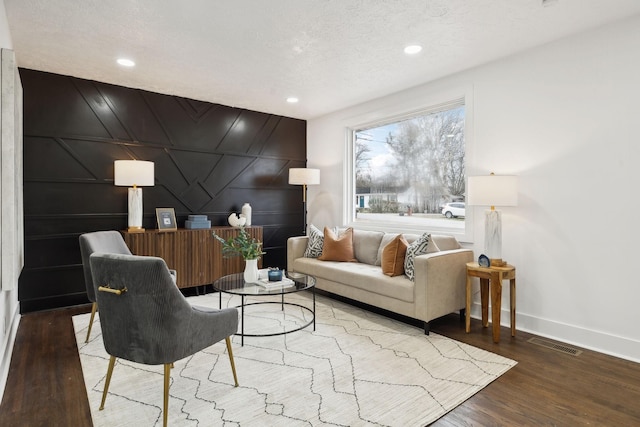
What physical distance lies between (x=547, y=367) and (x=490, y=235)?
1.10 meters

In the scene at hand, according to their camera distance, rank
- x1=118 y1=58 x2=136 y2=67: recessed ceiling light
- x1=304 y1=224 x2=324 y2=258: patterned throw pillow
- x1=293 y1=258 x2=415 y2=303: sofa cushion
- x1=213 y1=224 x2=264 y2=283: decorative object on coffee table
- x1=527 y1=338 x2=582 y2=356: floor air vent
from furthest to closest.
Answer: x1=304 y1=224 x2=324 y2=258: patterned throw pillow
x1=118 y1=58 x2=136 y2=67: recessed ceiling light
x1=293 y1=258 x2=415 y2=303: sofa cushion
x1=213 y1=224 x2=264 y2=283: decorative object on coffee table
x1=527 y1=338 x2=582 y2=356: floor air vent

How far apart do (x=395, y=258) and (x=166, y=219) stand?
2.73 metres

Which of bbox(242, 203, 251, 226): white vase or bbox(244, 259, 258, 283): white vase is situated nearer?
bbox(244, 259, 258, 283): white vase

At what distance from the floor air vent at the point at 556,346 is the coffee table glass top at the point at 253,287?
1.91 metres

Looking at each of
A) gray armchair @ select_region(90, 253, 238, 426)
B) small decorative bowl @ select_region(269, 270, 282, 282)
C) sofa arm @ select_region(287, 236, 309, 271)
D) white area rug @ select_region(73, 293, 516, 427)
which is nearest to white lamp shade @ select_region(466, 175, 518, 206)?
white area rug @ select_region(73, 293, 516, 427)

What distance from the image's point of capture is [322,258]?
446 cm

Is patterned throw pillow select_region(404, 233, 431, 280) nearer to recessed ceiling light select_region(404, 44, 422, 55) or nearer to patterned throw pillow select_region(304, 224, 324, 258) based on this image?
patterned throw pillow select_region(304, 224, 324, 258)

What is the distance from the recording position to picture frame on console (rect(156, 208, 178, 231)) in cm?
438

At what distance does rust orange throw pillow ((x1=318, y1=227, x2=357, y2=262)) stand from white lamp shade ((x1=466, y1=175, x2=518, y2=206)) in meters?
1.65

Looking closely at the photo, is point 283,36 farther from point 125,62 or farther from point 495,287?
point 495,287

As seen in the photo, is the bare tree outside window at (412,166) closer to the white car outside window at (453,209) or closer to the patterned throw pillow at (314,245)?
the white car outside window at (453,209)

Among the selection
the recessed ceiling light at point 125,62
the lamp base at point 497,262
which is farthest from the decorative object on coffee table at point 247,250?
the lamp base at point 497,262

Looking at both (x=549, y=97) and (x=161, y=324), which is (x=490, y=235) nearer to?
(x=549, y=97)

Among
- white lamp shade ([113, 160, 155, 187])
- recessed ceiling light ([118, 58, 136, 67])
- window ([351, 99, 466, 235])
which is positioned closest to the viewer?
recessed ceiling light ([118, 58, 136, 67])
